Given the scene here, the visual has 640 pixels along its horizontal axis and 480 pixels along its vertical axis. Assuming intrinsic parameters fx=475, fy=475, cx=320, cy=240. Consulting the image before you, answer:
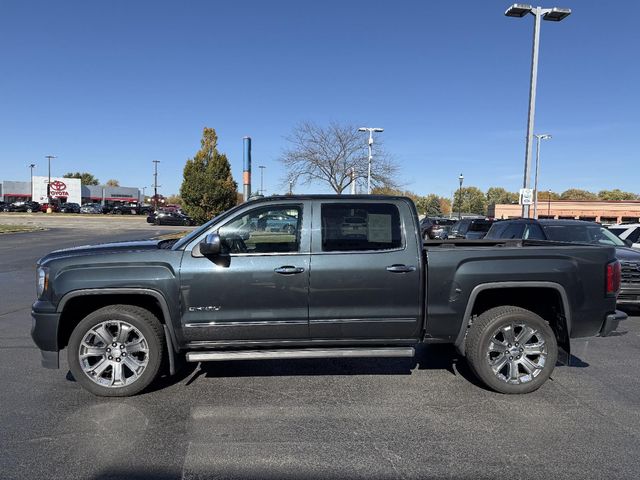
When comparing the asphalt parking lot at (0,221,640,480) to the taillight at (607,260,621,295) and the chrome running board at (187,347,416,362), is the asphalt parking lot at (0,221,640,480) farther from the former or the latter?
the taillight at (607,260,621,295)

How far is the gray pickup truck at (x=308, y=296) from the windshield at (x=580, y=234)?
515 cm

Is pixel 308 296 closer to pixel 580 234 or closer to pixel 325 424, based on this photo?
pixel 325 424

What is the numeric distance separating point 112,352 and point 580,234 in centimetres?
885

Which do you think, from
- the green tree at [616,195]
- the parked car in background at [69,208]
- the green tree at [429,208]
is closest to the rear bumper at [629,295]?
the green tree at [429,208]

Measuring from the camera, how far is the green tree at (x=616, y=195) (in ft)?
352

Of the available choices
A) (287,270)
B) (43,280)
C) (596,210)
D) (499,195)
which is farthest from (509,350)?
(499,195)

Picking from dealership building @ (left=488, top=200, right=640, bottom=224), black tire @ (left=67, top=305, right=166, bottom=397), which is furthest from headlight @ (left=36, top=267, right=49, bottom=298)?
dealership building @ (left=488, top=200, right=640, bottom=224)

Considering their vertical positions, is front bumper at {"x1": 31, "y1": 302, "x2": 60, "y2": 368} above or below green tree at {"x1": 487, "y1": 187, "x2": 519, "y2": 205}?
below

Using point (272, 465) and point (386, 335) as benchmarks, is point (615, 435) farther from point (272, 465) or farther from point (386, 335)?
point (272, 465)

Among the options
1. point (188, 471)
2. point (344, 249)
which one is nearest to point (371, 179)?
point (344, 249)

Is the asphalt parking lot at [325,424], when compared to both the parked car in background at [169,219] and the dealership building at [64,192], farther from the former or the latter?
the dealership building at [64,192]

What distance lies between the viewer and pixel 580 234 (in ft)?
31.2

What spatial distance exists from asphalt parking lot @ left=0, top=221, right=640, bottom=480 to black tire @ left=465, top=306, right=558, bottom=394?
0.54 feet

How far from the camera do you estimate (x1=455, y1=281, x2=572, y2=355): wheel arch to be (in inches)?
177
